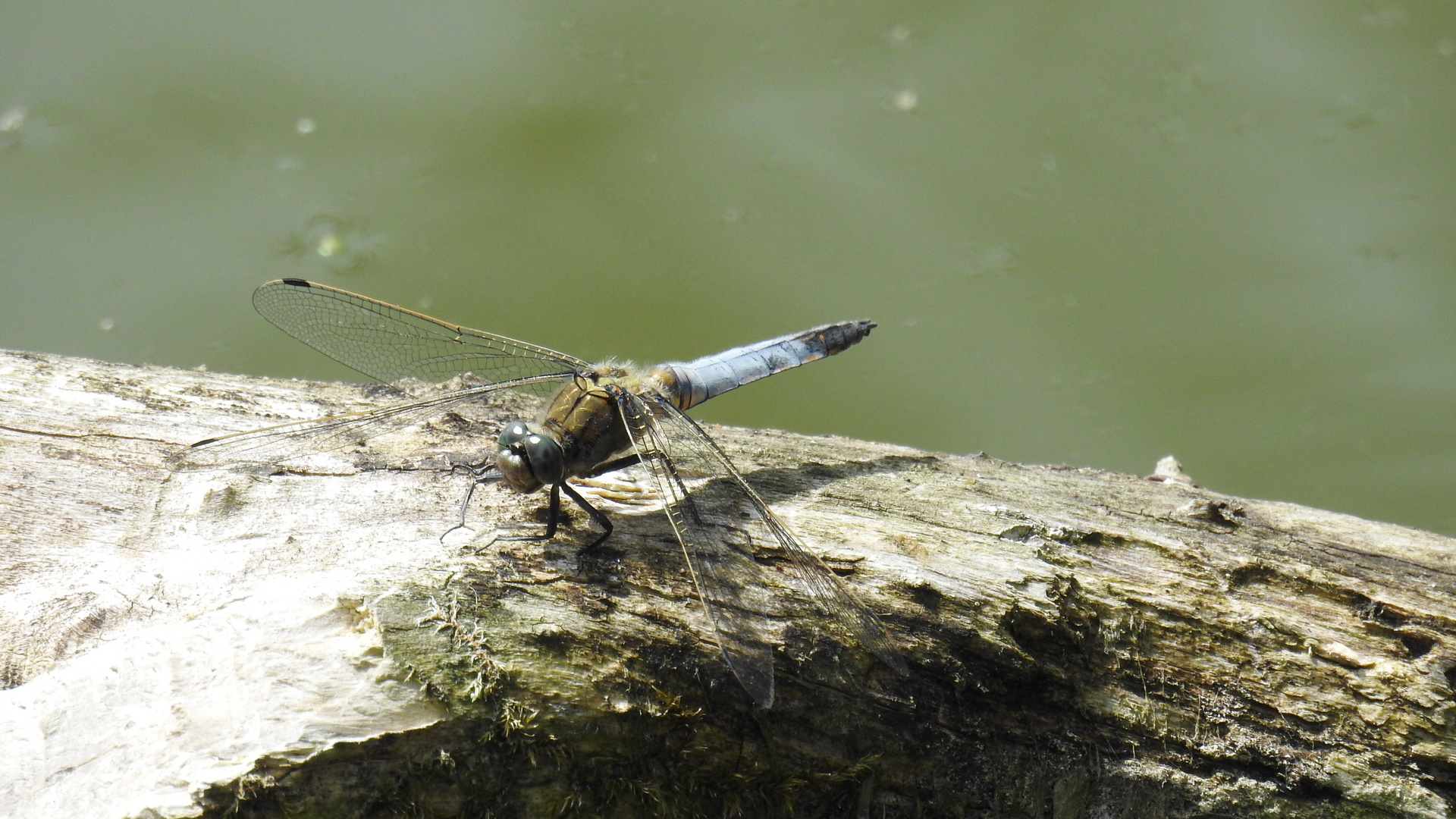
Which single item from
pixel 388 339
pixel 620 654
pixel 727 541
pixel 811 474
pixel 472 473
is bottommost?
pixel 620 654

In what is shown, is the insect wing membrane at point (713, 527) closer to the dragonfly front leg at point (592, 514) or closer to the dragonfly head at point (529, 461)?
the dragonfly front leg at point (592, 514)

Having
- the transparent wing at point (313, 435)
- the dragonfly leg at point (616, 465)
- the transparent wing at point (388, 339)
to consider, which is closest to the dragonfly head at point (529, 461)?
the dragonfly leg at point (616, 465)

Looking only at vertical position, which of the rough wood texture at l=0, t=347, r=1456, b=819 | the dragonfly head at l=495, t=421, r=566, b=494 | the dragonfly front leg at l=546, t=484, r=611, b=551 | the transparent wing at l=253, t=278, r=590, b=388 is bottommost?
the rough wood texture at l=0, t=347, r=1456, b=819

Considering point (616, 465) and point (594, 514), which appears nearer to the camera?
point (594, 514)

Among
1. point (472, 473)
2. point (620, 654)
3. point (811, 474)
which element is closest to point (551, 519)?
point (472, 473)

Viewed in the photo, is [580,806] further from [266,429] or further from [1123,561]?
[1123,561]

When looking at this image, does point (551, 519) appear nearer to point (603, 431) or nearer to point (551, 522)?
point (551, 522)

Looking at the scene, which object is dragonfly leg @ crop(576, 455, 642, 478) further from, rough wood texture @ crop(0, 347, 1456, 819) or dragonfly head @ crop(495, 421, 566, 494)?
dragonfly head @ crop(495, 421, 566, 494)

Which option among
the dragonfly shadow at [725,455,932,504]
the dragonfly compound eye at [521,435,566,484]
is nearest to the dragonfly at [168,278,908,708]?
the dragonfly compound eye at [521,435,566,484]
